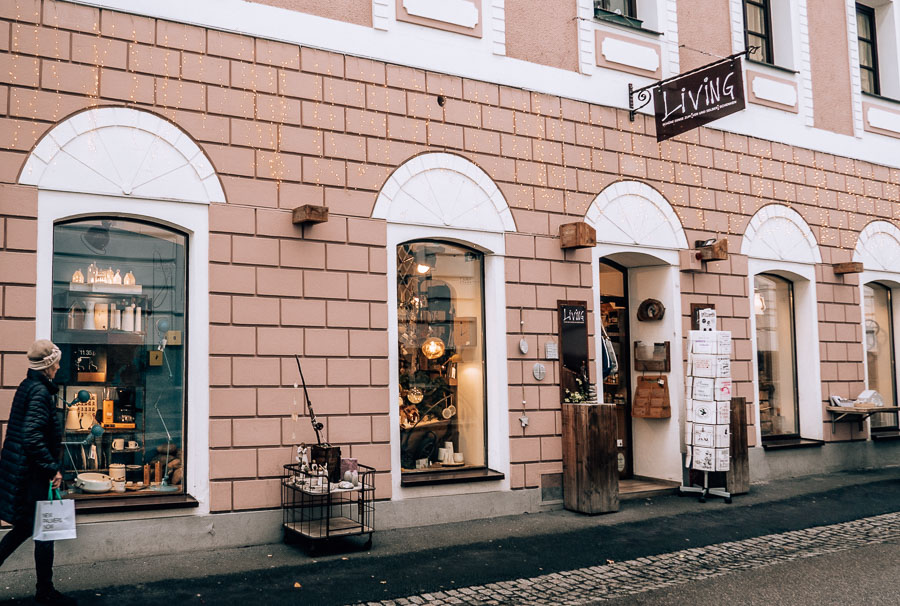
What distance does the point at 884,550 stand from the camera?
7.36 metres

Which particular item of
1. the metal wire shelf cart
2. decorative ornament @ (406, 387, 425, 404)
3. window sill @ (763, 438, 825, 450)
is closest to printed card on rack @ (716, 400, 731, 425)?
window sill @ (763, 438, 825, 450)

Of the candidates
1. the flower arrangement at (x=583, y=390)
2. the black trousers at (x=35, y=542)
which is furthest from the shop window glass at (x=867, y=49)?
the black trousers at (x=35, y=542)

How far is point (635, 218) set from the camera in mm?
10328

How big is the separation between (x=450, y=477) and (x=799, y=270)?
22.0 feet

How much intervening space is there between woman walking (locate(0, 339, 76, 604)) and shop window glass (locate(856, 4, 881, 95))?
523 inches

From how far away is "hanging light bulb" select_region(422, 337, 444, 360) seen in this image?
8.90 metres

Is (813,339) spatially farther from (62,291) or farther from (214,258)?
(62,291)

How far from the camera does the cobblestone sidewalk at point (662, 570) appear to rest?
6.01 metres

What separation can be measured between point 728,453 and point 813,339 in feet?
10.9

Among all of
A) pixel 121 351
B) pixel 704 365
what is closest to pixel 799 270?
pixel 704 365

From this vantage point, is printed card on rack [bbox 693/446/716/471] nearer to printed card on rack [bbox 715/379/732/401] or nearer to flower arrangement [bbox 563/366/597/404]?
printed card on rack [bbox 715/379/732/401]

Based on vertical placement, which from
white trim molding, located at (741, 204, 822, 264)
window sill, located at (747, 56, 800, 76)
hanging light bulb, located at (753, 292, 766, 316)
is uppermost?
window sill, located at (747, 56, 800, 76)

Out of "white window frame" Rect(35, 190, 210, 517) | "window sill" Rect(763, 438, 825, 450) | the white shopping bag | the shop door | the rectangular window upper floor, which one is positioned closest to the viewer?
the white shopping bag

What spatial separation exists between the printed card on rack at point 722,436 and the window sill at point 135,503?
5.99 meters
